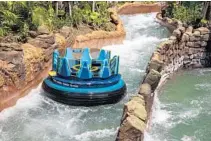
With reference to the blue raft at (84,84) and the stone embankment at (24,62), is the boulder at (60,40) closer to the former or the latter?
the stone embankment at (24,62)

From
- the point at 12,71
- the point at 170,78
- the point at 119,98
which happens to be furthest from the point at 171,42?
the point at 12,71

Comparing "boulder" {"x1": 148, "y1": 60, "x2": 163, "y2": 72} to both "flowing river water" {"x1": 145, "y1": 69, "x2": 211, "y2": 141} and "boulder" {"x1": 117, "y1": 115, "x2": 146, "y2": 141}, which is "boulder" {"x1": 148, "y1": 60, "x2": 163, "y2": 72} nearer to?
"flowing river water" {"x1": 145, "y1": 69, "x2": 211, "y2": 141}

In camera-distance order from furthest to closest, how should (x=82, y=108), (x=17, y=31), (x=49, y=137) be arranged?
1. (x=17, y=31)
2. (x=82, y=108)
3. (x=49, y=137)

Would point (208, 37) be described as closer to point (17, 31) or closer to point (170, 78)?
point (170, 78)

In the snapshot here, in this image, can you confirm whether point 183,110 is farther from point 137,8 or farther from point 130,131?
point 137,8

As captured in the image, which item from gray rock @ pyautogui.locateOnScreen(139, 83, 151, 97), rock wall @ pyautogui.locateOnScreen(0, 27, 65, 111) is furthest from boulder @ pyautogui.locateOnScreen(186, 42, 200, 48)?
gray rock @ pyautogui.locateOnScreen(139, 83, 151, 97)

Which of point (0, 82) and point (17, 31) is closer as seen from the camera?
point (0, 82)
